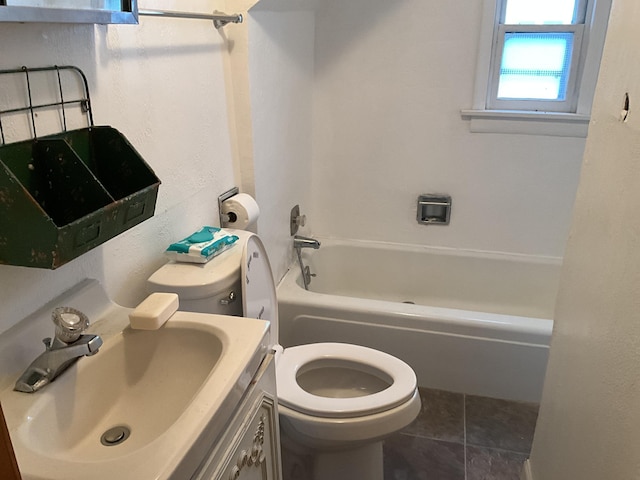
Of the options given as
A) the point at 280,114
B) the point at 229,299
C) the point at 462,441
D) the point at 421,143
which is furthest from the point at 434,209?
the point at 229,299

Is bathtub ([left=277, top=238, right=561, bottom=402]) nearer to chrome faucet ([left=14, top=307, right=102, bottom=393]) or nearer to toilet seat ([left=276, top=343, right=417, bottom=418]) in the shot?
toilet seat ([left=276, top=343, right=417, bottom=418])

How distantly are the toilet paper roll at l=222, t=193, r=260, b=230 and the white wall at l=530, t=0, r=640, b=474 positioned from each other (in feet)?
3.12

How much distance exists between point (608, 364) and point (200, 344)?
795 millimetres

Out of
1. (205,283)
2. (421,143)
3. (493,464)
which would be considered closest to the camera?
(205,283)

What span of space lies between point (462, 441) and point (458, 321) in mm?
436

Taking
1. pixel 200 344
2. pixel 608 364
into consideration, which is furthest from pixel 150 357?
pixel 608 364

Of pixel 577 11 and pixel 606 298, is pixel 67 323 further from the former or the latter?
pixel 577 11

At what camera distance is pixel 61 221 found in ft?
3.33

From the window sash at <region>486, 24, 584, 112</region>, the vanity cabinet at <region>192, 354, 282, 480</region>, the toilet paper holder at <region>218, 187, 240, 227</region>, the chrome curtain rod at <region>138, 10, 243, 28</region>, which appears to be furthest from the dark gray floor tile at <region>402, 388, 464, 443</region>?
the chrome curtain rod at <region>138, 10, 243, 28</region>

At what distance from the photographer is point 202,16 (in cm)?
146

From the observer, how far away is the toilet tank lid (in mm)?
1295

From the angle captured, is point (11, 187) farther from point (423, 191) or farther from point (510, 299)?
point (510, 299)

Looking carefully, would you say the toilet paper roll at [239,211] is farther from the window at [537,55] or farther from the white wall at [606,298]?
the window at [537,55]

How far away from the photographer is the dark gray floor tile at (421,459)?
182cm
